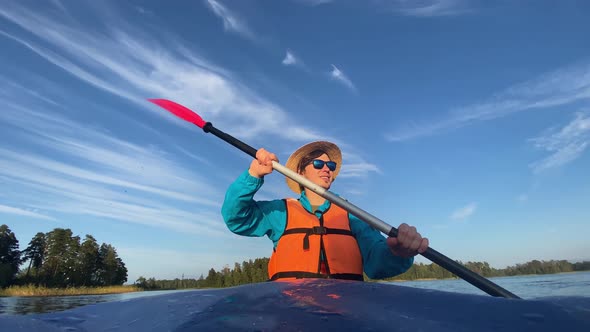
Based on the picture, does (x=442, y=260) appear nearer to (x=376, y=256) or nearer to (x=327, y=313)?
(x=376, y=256)

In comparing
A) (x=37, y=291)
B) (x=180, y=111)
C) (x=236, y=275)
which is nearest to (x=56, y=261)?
(x=37, y=291)

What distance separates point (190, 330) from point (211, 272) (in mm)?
71402

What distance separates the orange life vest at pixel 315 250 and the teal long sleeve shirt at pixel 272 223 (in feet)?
0.74

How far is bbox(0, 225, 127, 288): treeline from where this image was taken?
143ft

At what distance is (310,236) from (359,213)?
550mm

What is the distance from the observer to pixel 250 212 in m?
3.44

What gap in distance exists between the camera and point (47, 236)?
4962 cm

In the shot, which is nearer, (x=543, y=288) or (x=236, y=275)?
(x=543, y=288)

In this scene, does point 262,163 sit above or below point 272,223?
above

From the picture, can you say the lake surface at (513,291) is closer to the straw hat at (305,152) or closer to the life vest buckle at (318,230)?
the life vest buckle at (318,230)

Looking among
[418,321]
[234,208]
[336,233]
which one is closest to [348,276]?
[336,233]

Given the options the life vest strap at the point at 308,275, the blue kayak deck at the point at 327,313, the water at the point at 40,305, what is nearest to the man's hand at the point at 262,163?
the life vest strap at the point at 308,275

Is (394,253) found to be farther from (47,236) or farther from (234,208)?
(47,236)

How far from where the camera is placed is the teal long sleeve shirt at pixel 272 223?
3.21 metres
